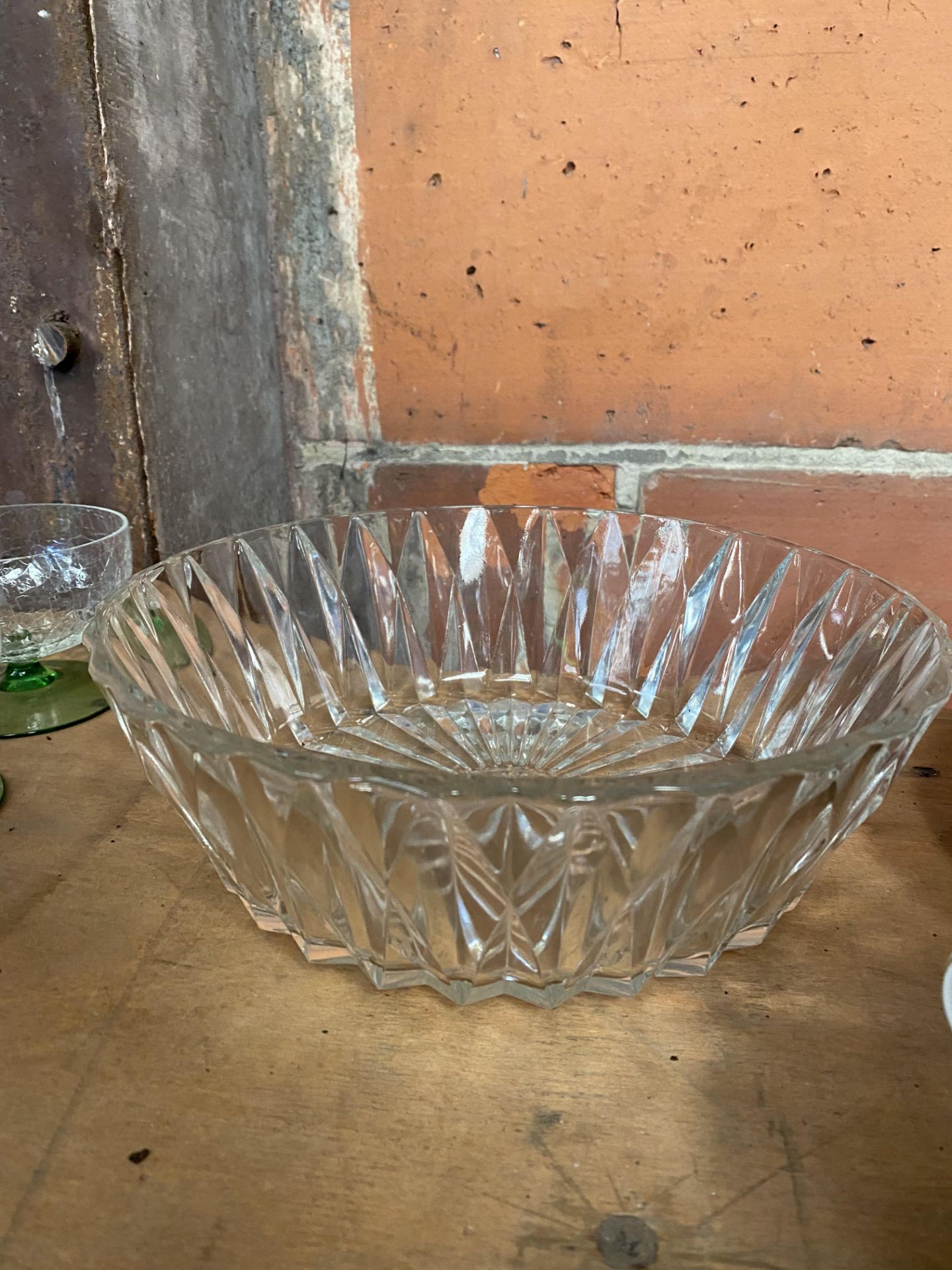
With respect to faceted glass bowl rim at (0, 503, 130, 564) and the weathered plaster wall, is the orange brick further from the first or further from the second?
faceted glass bowl rim at (0, 503, 130, 564)

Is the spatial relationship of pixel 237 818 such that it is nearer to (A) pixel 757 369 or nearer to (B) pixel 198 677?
(B) pixel 198 677

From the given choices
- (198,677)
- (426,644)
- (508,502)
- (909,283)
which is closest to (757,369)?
(909,283)

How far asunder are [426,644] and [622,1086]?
1.32 ft

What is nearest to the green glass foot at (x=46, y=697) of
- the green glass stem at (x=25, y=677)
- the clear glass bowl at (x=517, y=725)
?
the green glass stem at (x=25, y=677)

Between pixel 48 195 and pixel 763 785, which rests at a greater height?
pixel 48 195

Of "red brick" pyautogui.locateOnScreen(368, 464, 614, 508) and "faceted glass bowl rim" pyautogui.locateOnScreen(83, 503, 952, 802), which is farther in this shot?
"red brick" pyautogui.locateOnScreen(368, 464, 614, 508)

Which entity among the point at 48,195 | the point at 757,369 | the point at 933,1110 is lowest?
the point at 933,1110

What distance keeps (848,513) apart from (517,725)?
0.38m

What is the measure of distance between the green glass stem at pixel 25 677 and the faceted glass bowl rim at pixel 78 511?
0.27 ft

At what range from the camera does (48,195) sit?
2.24 feet

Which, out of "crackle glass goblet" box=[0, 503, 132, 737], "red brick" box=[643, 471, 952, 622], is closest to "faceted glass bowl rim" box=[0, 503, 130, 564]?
"crackle glass goblet" box=[0, 503, 132, 737]

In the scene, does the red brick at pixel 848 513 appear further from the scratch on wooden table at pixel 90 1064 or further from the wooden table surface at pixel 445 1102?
the scratch on wooden table at pixel 90 1064

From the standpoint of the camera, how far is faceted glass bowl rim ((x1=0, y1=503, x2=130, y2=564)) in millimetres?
662

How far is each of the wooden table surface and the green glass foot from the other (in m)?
0.20
